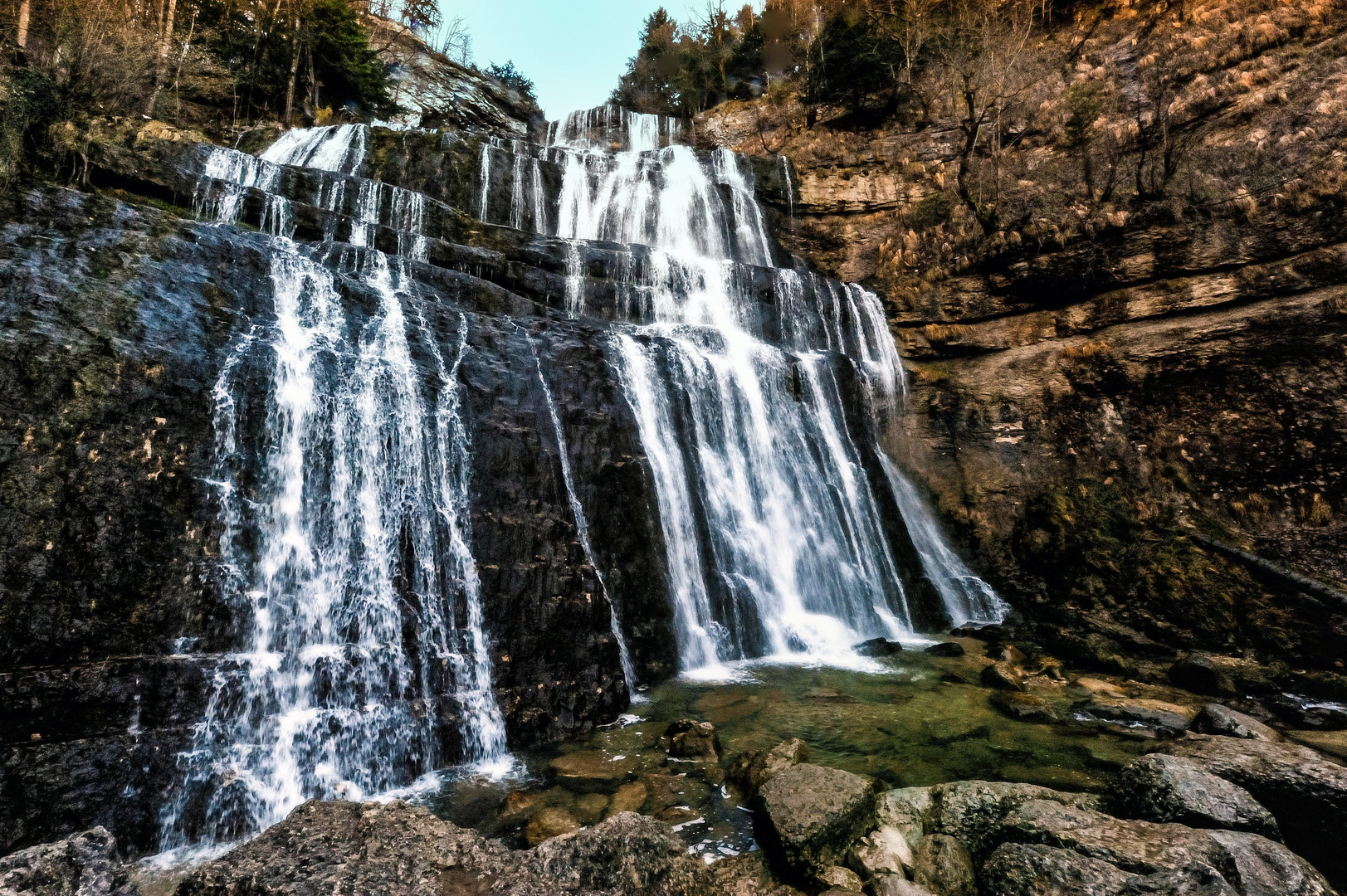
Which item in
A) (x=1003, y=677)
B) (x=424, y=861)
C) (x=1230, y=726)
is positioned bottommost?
(x=1230, y=726)

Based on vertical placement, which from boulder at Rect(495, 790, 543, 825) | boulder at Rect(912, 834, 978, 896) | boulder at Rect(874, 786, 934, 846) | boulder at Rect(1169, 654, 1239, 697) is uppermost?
boulder at Rect(495, 790, 543, 825)

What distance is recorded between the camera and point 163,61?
17.8 metres

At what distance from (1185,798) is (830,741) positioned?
10.4ft

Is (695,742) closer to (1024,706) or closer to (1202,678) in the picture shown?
(1024,706)

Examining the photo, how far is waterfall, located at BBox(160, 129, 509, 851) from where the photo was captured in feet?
17.5

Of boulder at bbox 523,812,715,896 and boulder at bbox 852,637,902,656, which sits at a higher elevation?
boulder at bbox 523,812,715,896

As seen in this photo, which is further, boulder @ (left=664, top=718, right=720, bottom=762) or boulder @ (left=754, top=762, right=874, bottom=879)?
boulder @ (left=664, top=718, right=720, bottom=762)

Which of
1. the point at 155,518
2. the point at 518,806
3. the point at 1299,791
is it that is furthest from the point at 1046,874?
the point at 155,518

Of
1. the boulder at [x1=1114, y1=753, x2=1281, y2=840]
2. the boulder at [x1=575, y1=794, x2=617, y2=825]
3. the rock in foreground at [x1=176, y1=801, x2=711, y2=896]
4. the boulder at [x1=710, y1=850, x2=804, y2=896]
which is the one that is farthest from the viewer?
the boulder at [x1=575, y1=794, x2=617, y2=825]

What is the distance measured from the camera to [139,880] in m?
4.25

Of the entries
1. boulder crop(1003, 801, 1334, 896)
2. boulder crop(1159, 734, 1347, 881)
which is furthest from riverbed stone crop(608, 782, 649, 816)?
boulder crop(1159, 734, 1347, 881)

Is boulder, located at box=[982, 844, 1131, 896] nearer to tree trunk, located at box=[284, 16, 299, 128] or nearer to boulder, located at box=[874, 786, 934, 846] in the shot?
boulder, located at box=[874, 786, 934, 846]

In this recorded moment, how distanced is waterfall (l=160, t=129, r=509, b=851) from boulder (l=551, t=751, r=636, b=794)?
0.78 meters

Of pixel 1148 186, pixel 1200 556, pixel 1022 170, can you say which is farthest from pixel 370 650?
pixel 1022 170
